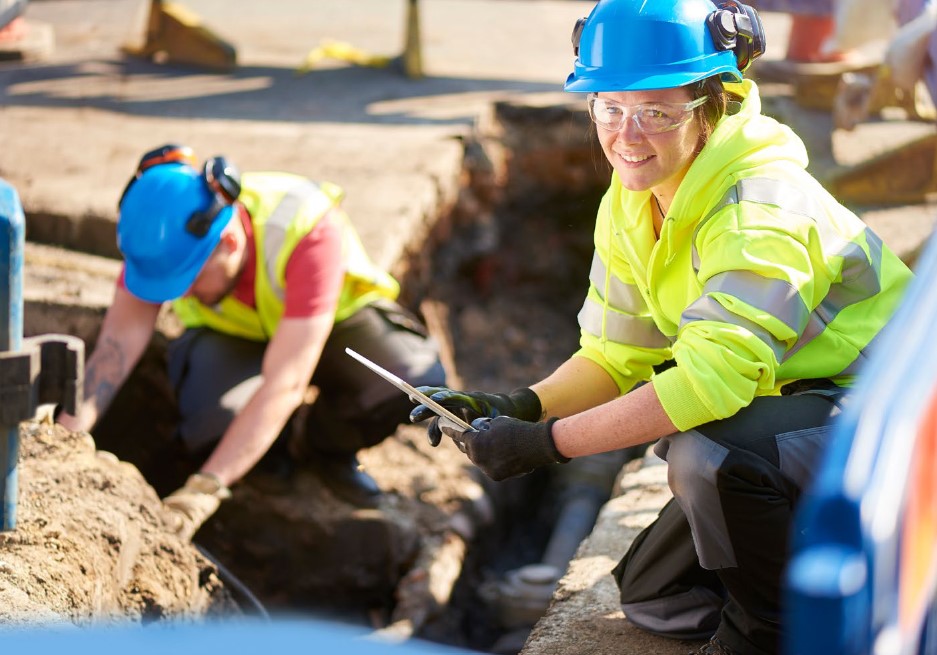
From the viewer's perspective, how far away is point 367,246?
4.39m

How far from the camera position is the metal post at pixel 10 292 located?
85.0 inches

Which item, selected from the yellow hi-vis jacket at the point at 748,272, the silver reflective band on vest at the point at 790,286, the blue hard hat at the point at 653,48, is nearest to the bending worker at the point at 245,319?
the yellow hi-vis jacket at the point at 748,272

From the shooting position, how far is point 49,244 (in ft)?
14.4

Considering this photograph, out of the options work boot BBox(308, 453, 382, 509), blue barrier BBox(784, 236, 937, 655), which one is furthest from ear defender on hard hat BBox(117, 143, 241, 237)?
blue barrier BBox(784, 236, 937, 655)

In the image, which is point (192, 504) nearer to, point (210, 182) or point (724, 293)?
point (210, 182)

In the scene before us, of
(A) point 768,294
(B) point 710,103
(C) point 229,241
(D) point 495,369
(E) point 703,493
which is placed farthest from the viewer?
(D) point 495,369

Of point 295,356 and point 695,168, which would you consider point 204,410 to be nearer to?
point 295,356

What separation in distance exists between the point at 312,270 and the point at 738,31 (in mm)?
1582

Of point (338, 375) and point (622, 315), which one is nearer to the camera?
point (622, 315)

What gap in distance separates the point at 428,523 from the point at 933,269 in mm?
3198

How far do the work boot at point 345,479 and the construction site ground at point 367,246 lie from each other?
2.2 inches

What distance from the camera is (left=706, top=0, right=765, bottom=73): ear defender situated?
6.95 feet

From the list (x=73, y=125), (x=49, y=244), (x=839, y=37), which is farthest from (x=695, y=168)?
(x=73, y=125)

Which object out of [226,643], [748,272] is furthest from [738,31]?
[226,643]
